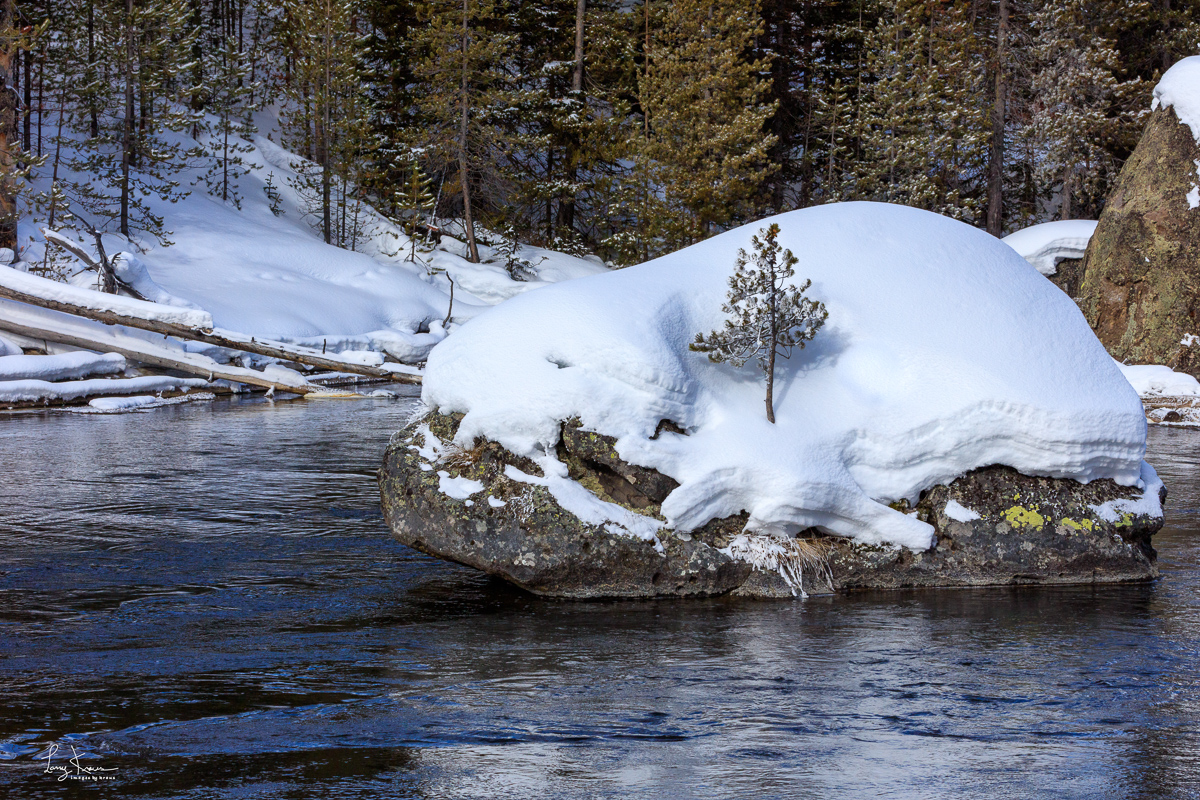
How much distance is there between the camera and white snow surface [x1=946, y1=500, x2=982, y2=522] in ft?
24.0

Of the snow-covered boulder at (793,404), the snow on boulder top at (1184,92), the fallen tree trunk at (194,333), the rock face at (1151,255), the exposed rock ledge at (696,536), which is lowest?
the exposed rock ledge at (696,536)

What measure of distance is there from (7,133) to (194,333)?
24.5 ft

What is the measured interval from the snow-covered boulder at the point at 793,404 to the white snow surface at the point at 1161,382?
11915 mm

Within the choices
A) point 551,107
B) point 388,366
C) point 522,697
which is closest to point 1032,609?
point 522,697

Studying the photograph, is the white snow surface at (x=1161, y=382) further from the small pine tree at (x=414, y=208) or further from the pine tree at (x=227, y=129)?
the pine tree at (x=227, y=129)

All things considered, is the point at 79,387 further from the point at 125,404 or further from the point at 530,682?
the point at 530,682

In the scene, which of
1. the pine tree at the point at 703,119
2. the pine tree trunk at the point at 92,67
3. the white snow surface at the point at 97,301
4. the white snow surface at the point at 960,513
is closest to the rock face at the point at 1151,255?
the pine tree at the point at 703,119

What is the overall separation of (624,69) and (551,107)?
274 centimetres

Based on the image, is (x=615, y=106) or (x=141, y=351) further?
(x=615, y=106)

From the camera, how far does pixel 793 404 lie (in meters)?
7.48

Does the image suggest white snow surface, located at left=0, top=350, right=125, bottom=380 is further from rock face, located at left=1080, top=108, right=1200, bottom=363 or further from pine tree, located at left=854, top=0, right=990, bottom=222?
pine tree, located at left=854, top=0, right=990, bottom=222

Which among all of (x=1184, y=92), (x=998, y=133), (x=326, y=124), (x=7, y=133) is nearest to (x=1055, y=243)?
(x=1184, y=92)

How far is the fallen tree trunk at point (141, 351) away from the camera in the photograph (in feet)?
57.7

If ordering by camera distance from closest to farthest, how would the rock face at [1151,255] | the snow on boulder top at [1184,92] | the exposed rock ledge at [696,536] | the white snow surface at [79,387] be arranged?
the exposed rock ledge at [696,536] < the white snow surface at [79,387] < the rock face at [1151,255] < the snow on boulder top at [1184,92]
